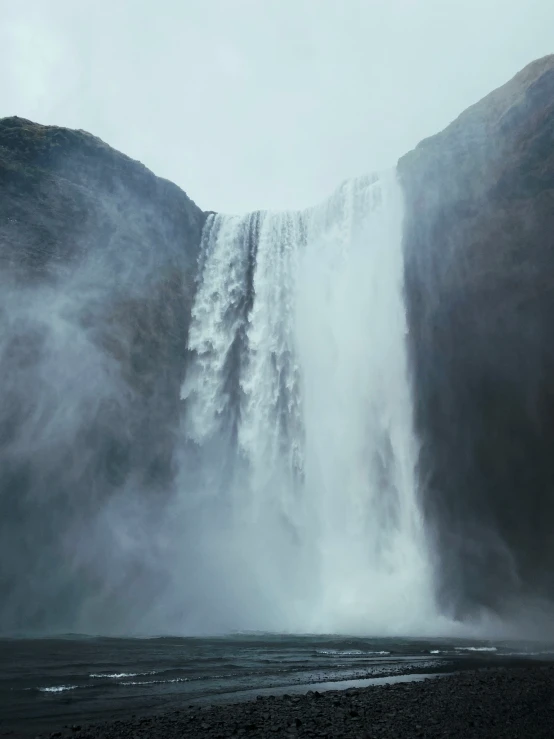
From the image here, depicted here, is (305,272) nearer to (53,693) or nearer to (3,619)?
(3,619)

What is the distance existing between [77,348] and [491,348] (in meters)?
19.8

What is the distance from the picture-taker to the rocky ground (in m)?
7.41

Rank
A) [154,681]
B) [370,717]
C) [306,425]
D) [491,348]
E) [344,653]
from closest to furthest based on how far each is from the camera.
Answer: [370,717]
[154,681]
[344,653]
[491,348]
[306,425]

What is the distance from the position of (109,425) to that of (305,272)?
15.0 metres

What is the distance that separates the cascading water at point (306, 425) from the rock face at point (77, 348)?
2301 mm

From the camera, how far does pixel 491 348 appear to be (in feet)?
86.8

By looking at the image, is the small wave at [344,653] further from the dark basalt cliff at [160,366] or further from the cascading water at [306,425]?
the dark basalt cliff at [160,366]

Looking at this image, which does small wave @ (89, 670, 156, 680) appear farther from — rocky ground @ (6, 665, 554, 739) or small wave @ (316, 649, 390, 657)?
small wave @ (316, 649, 390, 657)

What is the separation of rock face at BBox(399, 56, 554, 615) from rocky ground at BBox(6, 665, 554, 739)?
1488 cm

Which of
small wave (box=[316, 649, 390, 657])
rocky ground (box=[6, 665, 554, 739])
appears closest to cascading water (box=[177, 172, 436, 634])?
small wave (box=[316, 649, 390, 657])

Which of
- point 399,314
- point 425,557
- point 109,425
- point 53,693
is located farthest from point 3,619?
point 399,314

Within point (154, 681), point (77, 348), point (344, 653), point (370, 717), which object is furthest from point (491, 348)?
point (370, 717)

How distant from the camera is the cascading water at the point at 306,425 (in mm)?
26250

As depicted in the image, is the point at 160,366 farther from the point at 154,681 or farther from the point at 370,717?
the point at 370,717
